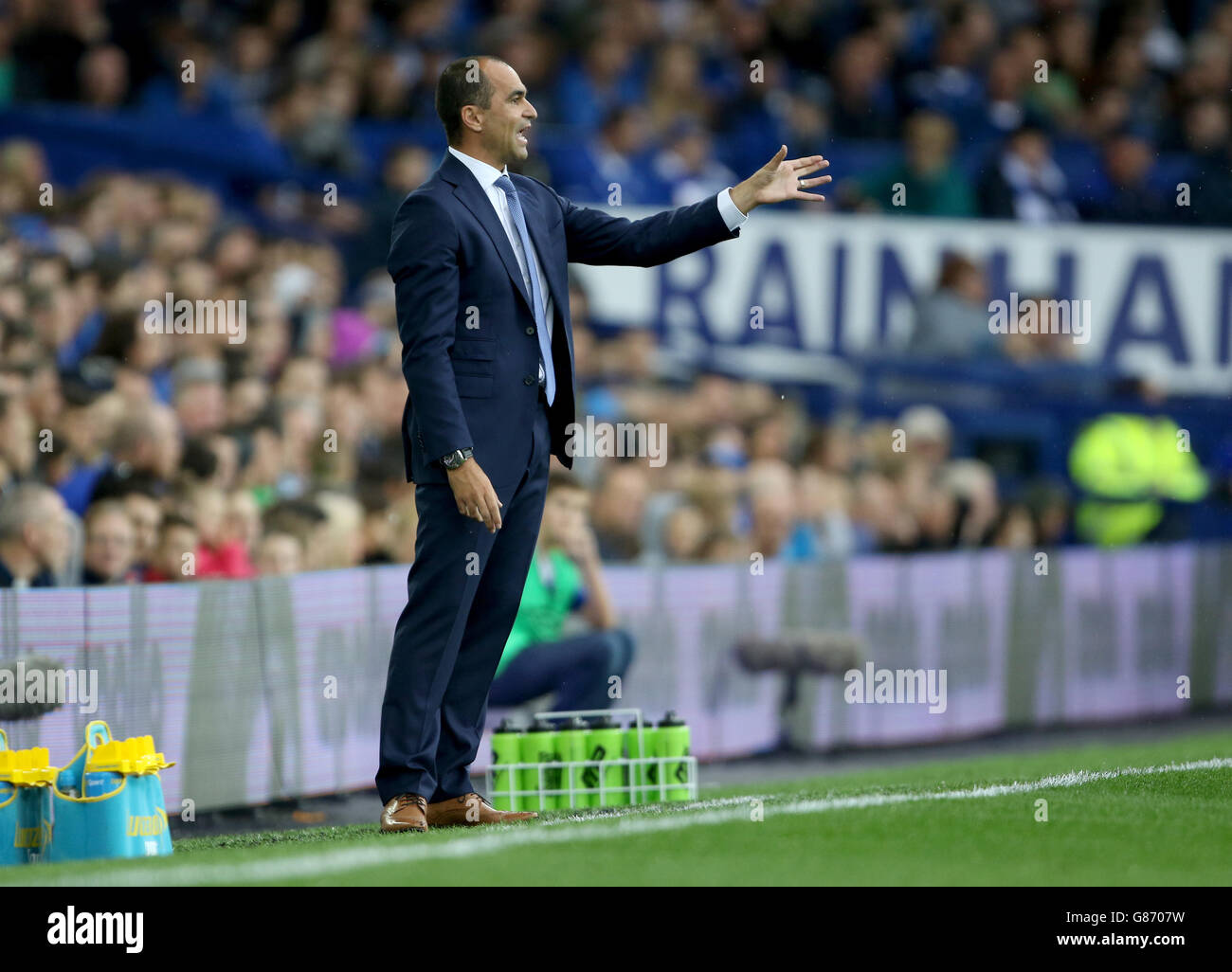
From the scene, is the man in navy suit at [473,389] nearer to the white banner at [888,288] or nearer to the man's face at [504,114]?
the man's face at [504,114]

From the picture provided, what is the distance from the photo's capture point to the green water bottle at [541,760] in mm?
7730

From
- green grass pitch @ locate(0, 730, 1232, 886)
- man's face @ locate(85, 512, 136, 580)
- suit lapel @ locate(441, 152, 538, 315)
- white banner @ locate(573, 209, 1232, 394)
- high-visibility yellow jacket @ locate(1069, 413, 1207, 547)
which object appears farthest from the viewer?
white banner @ locate(573, 209, 1232, 394)

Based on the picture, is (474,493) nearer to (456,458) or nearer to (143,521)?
(456,458)

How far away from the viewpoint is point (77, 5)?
45.2 feet

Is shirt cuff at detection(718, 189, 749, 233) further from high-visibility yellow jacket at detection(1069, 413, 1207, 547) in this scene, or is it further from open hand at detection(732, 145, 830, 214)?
high-visibility yellow jacket at detection(1069, 413, 1207, 547)

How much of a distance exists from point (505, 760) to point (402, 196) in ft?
21.9

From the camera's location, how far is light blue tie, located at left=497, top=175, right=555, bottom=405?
6.22 m

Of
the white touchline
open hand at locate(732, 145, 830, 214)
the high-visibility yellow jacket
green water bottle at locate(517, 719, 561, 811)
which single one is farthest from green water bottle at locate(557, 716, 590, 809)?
the high-visibility yellow jacket

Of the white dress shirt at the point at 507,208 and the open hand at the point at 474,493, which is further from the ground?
the white dress shirt at the point at 507,208

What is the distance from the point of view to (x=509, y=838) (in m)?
5.58

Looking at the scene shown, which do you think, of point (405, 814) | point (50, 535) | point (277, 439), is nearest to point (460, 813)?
point (405, 814)

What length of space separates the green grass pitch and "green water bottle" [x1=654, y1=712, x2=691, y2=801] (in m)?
1.16

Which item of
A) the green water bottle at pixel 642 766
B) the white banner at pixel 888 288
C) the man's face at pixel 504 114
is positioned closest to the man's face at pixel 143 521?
the green water bottle at pixel 642 766

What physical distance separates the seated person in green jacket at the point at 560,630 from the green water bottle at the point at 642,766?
1.71 meters
